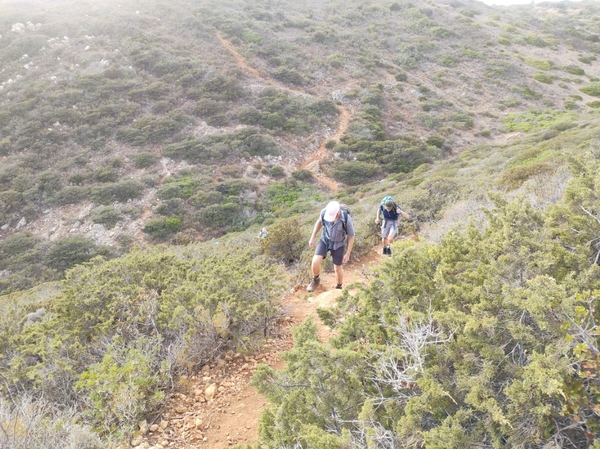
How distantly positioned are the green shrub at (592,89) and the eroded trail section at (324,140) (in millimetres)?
18013

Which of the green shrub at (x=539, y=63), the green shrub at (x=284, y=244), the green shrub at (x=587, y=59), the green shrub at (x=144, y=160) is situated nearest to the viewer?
the green shrub at (x=284, y=244)

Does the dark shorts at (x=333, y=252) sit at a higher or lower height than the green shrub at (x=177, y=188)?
higher

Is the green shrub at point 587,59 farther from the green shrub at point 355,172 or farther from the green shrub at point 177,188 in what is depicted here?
the green shrub at point 177,188

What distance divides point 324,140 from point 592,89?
2096 cm

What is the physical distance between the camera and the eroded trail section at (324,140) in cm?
1991

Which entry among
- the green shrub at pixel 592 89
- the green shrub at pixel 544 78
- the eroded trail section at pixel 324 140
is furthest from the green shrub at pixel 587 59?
the eroded trail section at pixel 324 140

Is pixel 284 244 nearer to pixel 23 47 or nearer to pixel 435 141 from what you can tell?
pixel 435 141

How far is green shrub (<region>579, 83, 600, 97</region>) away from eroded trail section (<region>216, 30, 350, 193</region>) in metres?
18.0

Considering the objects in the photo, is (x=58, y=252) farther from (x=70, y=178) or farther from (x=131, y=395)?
(x=131, y=395)

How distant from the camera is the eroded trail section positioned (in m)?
19.9

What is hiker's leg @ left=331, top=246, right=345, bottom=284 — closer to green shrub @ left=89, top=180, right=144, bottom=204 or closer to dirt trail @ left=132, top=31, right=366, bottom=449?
dirt trail @ left=132, top=31, right=366, bottom=449

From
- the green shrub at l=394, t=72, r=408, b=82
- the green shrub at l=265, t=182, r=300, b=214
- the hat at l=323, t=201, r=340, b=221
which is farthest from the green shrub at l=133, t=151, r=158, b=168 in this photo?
the green shrub at l=394, t=72, r=408, b=82

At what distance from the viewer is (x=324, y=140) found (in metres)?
22.5

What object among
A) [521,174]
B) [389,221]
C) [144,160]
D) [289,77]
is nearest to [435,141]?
[289,77]
